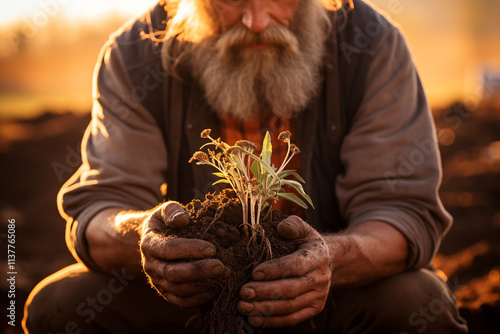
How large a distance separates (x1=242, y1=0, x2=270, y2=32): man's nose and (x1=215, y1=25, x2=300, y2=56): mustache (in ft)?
0.10

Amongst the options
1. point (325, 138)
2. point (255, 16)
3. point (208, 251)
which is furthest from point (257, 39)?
point (208, 251)

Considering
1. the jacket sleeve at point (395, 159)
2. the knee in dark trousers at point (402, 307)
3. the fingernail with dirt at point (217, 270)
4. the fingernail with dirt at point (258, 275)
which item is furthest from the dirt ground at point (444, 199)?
the fingernail with dirt at point (217, 270)

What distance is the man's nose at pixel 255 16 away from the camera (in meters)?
2.47

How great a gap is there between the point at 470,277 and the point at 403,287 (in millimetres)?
2055

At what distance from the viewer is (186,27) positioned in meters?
2.80

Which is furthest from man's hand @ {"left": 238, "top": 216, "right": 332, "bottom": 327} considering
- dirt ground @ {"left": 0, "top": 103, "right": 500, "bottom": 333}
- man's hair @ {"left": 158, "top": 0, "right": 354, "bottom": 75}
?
dirt ground @ {"left": 0, "top": 103, "right": 500, "bottom": 333}

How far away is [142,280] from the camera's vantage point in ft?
8.46

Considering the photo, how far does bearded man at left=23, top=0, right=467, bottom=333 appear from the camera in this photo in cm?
238

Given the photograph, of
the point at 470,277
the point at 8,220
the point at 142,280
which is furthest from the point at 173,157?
the point at 8,220

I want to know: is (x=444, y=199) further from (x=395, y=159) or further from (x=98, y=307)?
(x=98, y=307)

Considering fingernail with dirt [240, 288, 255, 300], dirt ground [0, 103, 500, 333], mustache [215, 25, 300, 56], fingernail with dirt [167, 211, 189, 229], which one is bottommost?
dirt ground [0, 103, 500, 333]

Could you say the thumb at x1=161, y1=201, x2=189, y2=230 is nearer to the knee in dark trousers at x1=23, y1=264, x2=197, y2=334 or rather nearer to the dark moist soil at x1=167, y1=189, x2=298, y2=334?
the dark moist soil at x1=167, y1=189, x2=298, y2=334

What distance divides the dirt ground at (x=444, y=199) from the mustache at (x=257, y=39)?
1.81 meters

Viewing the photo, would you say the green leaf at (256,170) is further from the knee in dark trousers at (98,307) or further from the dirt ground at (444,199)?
the dirt ground at (444,199)
